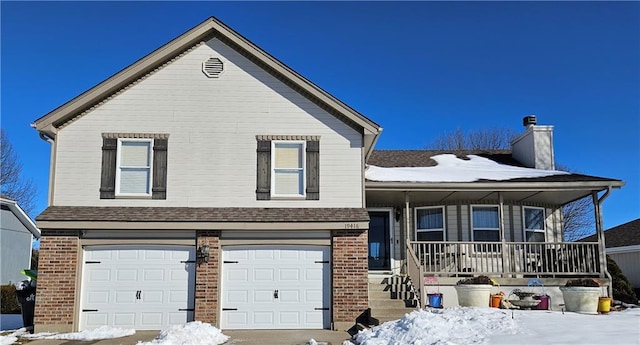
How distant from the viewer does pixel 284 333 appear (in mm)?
12789

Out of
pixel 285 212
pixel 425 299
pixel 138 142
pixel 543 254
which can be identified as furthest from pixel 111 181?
pixel 543 254

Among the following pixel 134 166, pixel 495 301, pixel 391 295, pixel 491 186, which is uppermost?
pixel 134 166

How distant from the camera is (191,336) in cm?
1130

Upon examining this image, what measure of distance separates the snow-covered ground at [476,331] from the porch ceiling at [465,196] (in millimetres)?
4295

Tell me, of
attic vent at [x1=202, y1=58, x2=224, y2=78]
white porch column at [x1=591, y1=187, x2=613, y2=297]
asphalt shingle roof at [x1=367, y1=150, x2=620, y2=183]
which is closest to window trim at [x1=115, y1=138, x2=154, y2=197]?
attic vent at [x1=202, y1=58, x2=224, y2=78]

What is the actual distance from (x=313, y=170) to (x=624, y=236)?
21424 millimetres

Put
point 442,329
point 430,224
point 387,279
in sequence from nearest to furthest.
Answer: point 442,329 → point 387,279 → point 430,224

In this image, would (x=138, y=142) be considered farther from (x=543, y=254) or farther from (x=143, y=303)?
(x=543, y=254)

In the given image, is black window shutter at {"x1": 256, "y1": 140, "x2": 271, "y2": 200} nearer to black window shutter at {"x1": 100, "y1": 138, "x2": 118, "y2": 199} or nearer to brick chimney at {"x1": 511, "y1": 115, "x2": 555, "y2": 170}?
black window shutter at {"x1": 100, "y1": 138, "x2": 118, "y2": 199}

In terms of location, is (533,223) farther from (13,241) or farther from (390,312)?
(13,241)

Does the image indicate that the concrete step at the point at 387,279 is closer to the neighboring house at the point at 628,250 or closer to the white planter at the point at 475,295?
the white planter at the point at 475,295

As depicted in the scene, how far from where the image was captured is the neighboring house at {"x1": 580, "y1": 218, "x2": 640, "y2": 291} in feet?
86.5

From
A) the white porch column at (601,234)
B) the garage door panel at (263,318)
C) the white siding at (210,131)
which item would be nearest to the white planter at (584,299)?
the white porch column at (601,234)

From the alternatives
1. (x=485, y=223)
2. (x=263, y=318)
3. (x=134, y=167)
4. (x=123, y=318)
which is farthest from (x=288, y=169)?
(x=485, y=223)
